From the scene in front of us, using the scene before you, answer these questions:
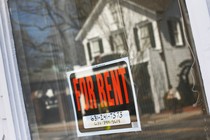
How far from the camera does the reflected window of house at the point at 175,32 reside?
5.72 ft

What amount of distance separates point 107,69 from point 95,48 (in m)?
0.21

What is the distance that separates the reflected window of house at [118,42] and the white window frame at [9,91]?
720mm

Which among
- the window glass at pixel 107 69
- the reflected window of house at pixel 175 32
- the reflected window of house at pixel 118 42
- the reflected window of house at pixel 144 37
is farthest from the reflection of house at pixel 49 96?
the reflected window of house at pixel 175 32

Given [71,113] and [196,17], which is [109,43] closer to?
[71,113]

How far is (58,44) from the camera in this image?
7.22ft

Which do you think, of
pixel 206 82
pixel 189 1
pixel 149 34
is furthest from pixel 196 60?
pixel 149 34

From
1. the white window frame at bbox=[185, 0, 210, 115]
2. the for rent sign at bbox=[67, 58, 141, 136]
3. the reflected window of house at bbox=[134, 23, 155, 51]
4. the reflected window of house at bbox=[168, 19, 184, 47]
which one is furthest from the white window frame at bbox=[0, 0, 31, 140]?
the white window frame at bbox=[185, 0, 210, 115]

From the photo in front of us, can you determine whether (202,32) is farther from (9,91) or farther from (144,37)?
(9,91)

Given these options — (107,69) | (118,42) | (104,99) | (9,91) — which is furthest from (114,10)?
(9,91)

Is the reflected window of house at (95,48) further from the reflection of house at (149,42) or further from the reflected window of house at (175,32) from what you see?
the reflected window of house at (175,32)

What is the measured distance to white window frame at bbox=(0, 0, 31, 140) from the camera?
2334mm

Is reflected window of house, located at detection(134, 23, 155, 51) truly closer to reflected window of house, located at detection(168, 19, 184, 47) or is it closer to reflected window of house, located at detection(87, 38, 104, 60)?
reflected window of house, located at detection(168, 19, 184, 47)

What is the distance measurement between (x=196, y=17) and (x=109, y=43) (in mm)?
643

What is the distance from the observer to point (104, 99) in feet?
6.45
